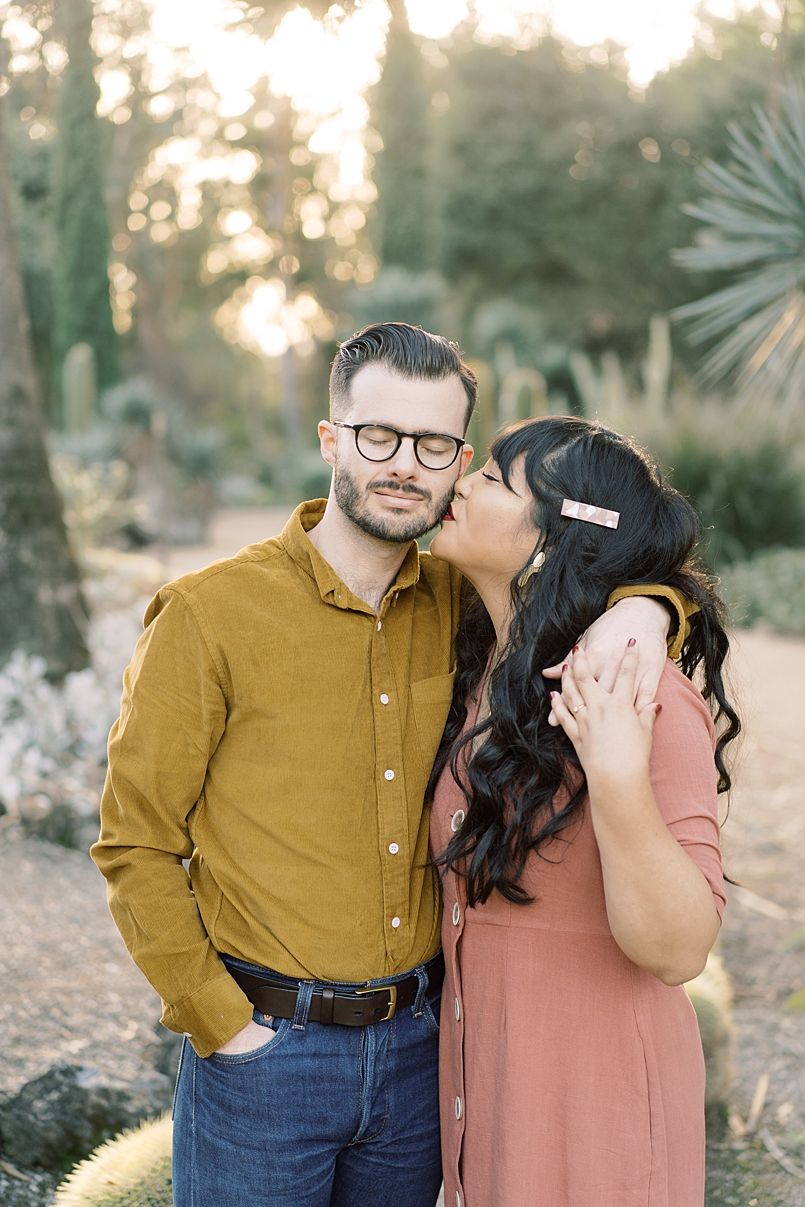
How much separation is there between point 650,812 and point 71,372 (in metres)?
15.5

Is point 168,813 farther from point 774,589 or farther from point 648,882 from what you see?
point 774,589

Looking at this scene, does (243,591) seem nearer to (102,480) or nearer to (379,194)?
(102,480)

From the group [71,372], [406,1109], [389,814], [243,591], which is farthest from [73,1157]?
[71,372]

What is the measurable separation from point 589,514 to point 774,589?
30.0 ft

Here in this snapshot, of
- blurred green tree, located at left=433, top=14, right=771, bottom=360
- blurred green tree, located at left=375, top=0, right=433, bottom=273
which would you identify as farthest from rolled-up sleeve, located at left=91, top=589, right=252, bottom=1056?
blurred green tree, located at left=433, top=14, right=771, bottom=360

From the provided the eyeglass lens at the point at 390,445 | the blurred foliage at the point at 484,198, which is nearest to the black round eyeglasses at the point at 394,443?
the eyeglass lens at the point at 390,445

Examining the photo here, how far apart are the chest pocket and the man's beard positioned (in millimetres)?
302

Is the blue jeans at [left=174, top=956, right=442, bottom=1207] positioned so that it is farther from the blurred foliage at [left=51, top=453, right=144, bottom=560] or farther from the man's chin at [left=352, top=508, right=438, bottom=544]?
the blurred foliage at [left=51, top=453, right=144, bottom=560]

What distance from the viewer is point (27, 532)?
5.16m

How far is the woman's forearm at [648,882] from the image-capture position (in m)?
1.50

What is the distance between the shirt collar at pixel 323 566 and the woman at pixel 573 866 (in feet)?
0.43

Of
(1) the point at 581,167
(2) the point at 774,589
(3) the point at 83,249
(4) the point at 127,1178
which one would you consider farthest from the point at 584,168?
(4) the point at 127,1178

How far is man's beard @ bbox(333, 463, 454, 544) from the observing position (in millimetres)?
1968

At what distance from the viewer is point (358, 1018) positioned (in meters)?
1.82
